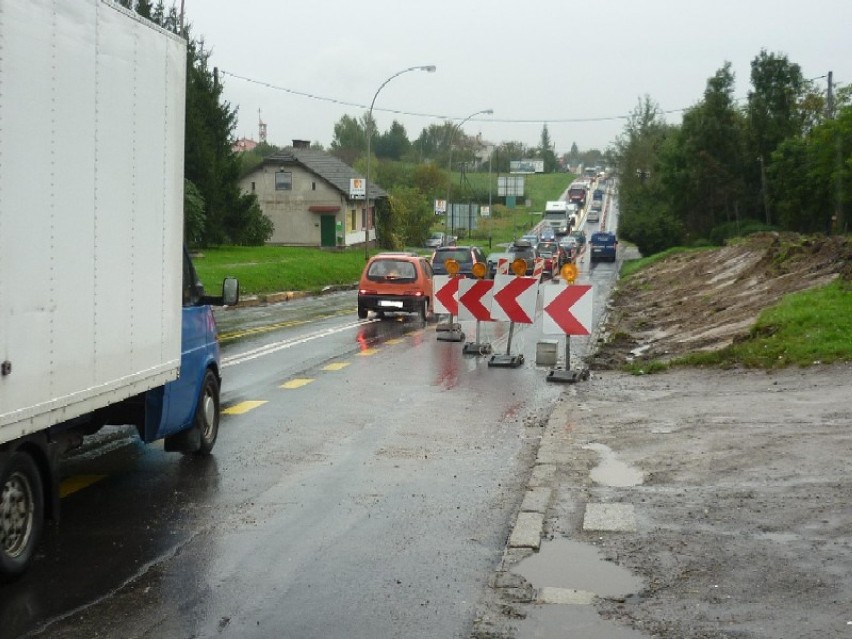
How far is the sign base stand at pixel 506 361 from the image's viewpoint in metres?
18.1

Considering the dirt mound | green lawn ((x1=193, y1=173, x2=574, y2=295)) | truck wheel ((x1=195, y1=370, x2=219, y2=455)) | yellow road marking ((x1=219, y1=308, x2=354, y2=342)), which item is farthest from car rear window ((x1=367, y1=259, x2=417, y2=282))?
truck wheel ((x1=195, y1=370, x2=219, y2=455))

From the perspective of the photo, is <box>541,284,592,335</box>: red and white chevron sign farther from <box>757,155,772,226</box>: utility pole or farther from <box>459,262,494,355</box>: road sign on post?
<box>757,155,772,226</box>: utility pole

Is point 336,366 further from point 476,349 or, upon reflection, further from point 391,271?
point 391,271

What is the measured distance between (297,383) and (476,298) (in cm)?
463

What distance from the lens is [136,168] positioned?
7.54 m

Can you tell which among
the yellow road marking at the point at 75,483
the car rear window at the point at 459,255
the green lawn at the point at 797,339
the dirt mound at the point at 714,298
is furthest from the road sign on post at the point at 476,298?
the car rear window at the point at 459,255

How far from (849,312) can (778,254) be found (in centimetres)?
1435

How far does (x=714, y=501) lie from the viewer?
8.23 metres

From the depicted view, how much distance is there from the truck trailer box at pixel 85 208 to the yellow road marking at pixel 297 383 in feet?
21.9

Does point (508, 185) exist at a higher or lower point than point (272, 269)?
higher

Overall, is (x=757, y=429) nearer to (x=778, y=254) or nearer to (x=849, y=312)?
(x=849, y=312)

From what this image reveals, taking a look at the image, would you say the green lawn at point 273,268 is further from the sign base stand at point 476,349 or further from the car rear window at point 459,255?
the sign base stand at point 476,349

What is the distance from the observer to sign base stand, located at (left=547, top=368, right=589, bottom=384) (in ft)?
52.5

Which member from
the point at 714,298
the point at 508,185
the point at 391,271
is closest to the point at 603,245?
the point at 714,298
